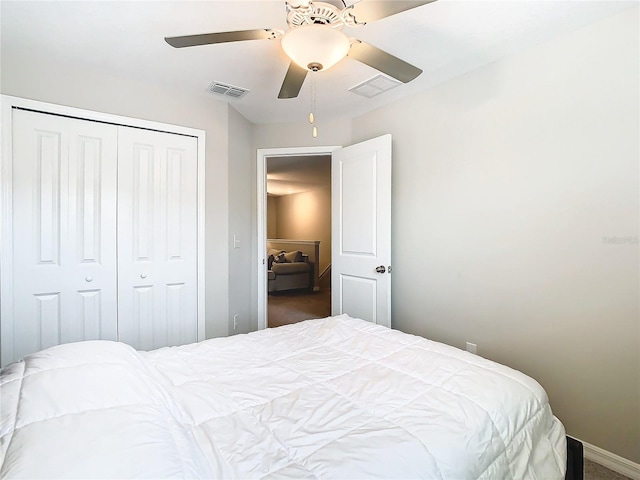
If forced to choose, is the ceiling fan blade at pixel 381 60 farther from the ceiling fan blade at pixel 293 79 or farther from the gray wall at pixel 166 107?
the gray wall at pixel 166 107

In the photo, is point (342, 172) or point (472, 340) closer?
point (472, 340)

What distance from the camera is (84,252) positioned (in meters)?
2.39

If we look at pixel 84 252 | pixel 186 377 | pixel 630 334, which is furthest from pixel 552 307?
pixel 84 252

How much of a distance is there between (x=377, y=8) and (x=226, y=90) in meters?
1.77

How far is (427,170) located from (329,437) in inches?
92.0

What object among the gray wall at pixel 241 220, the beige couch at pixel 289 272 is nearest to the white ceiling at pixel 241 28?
the gray wall at pixel 241 220

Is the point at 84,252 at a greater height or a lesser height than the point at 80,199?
lesser

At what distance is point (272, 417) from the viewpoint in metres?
1.00

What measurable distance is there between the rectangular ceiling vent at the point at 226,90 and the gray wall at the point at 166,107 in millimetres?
176

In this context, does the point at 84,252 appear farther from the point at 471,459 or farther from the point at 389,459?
the point at 471,459

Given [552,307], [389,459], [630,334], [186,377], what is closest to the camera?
[389,459]

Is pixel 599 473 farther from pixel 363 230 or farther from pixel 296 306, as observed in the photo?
pixel 296 306

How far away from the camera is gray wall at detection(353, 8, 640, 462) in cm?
174

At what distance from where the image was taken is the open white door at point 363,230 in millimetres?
2861
